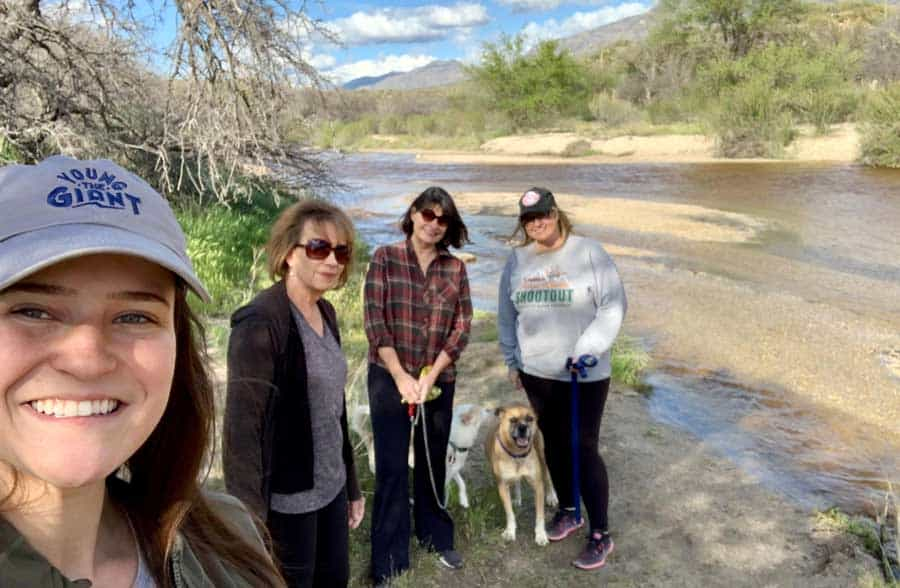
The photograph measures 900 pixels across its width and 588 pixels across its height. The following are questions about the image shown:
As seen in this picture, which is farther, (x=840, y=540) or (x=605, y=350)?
(x=840, y=540)

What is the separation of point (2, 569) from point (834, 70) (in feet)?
132

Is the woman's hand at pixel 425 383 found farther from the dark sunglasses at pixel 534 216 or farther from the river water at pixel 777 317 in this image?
the river water at pixel 777 317

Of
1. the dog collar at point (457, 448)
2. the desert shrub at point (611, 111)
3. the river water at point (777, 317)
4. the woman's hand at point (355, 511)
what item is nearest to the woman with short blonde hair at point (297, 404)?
the woman's hand at point (355, 511)

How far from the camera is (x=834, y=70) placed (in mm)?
34344

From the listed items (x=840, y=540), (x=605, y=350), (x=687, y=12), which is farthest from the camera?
(x=687, y=12)

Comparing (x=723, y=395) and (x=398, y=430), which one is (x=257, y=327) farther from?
(x=723, y=395)

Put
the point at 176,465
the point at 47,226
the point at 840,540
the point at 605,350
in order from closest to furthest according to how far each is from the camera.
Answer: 1. the point at 47,226
2. the point at 176,465
3. the point at 605,350
4. the point at 840,540

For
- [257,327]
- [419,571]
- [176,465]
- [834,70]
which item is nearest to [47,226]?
[176,465]

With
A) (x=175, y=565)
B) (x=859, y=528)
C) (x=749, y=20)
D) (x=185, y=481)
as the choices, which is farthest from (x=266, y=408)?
(x=749, y=20)

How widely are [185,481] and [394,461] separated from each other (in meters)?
2.16

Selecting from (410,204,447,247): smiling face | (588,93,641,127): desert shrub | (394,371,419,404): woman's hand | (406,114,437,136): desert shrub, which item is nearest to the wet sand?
(394,371,419,404): woman's hand

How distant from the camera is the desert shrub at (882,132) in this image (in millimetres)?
23406

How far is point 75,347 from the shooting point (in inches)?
34.3

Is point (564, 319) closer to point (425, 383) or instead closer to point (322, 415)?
point (425, 383)
